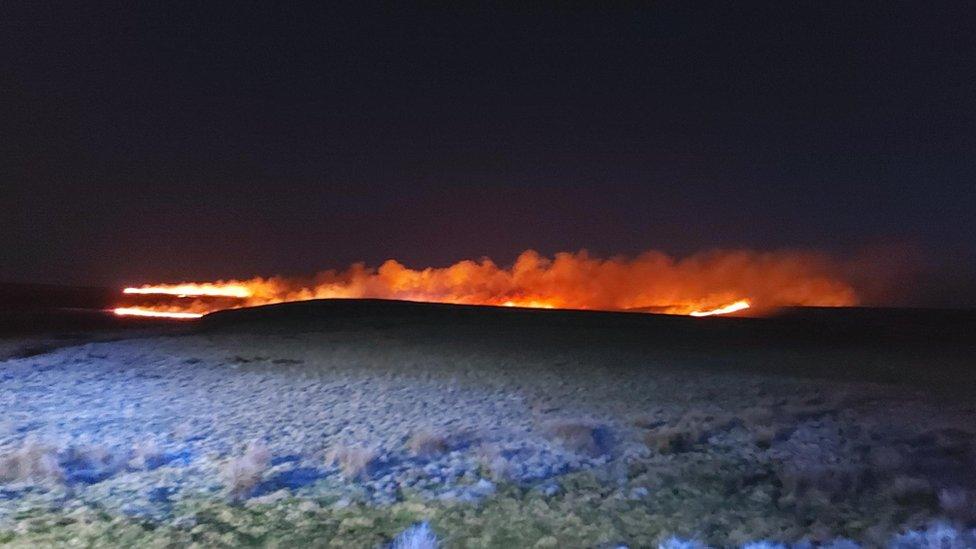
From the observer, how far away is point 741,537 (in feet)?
24.2

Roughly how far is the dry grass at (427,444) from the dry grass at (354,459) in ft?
1.81

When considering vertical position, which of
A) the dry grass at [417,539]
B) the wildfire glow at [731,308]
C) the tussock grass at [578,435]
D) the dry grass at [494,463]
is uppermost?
the wildfire glow at [731,308]

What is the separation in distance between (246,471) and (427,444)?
2559 millimetres

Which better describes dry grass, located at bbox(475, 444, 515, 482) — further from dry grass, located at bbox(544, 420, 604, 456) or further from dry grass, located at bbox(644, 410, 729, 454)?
dry grass, located at bbox(644, 410, 729, 454)

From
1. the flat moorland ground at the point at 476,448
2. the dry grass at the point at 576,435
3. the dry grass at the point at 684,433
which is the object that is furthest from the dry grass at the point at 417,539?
the dry grass at the point at 684,433

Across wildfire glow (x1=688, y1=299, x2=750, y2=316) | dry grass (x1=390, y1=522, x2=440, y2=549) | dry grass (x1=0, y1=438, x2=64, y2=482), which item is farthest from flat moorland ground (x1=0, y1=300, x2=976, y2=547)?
wildfire glow (x1=688, y1=299, x2=750, y2=316)

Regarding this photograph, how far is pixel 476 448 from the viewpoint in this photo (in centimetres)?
1066

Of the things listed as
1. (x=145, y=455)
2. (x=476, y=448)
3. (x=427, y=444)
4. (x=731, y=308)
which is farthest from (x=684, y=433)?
(x=731, y=308)

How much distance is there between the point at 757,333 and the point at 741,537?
27310mm

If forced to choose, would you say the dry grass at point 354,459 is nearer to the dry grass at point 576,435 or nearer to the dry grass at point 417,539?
the dry grass at point 417,539

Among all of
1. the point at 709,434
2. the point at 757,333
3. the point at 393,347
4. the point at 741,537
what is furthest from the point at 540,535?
the point at 757,333

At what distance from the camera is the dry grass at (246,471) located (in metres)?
8.55

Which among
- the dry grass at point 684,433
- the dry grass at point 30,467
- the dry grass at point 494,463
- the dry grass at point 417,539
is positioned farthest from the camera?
the dry grass at point 684,433

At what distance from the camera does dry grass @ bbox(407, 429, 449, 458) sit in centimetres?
1047
